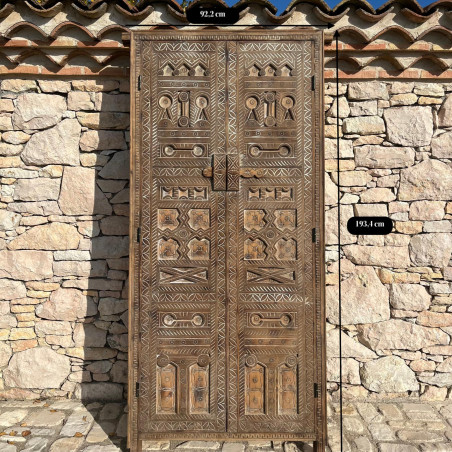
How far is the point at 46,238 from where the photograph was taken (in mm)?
3475

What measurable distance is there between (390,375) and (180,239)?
2.30m

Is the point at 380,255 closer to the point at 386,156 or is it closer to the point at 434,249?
the point at 434,249

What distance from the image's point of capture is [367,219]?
3494 millimetres

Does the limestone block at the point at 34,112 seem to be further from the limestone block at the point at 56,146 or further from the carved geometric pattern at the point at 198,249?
the carved geometric pattern at the point at 198,249

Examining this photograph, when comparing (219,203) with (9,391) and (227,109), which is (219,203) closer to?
(227,109)

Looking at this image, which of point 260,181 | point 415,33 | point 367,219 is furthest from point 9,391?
point 415,33

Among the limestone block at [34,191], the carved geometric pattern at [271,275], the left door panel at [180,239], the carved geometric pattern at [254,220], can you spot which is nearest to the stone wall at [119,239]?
the limestone block at [34,191]

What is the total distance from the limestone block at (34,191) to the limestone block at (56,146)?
18 centimetres

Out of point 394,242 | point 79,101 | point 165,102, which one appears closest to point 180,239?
point 165,102

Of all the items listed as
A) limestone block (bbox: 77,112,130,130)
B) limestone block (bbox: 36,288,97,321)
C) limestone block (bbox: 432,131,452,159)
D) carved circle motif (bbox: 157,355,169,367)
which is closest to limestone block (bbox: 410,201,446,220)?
limestone block (bbox: 432,131,452,159)

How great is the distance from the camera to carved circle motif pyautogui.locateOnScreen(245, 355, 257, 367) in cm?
285

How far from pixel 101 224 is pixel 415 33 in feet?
10.5

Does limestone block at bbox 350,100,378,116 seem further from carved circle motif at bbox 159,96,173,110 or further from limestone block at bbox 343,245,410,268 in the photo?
carved circle motif at bbox 159,96,173,110

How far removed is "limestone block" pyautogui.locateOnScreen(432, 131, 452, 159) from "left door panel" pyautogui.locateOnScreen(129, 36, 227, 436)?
6.56 feet
